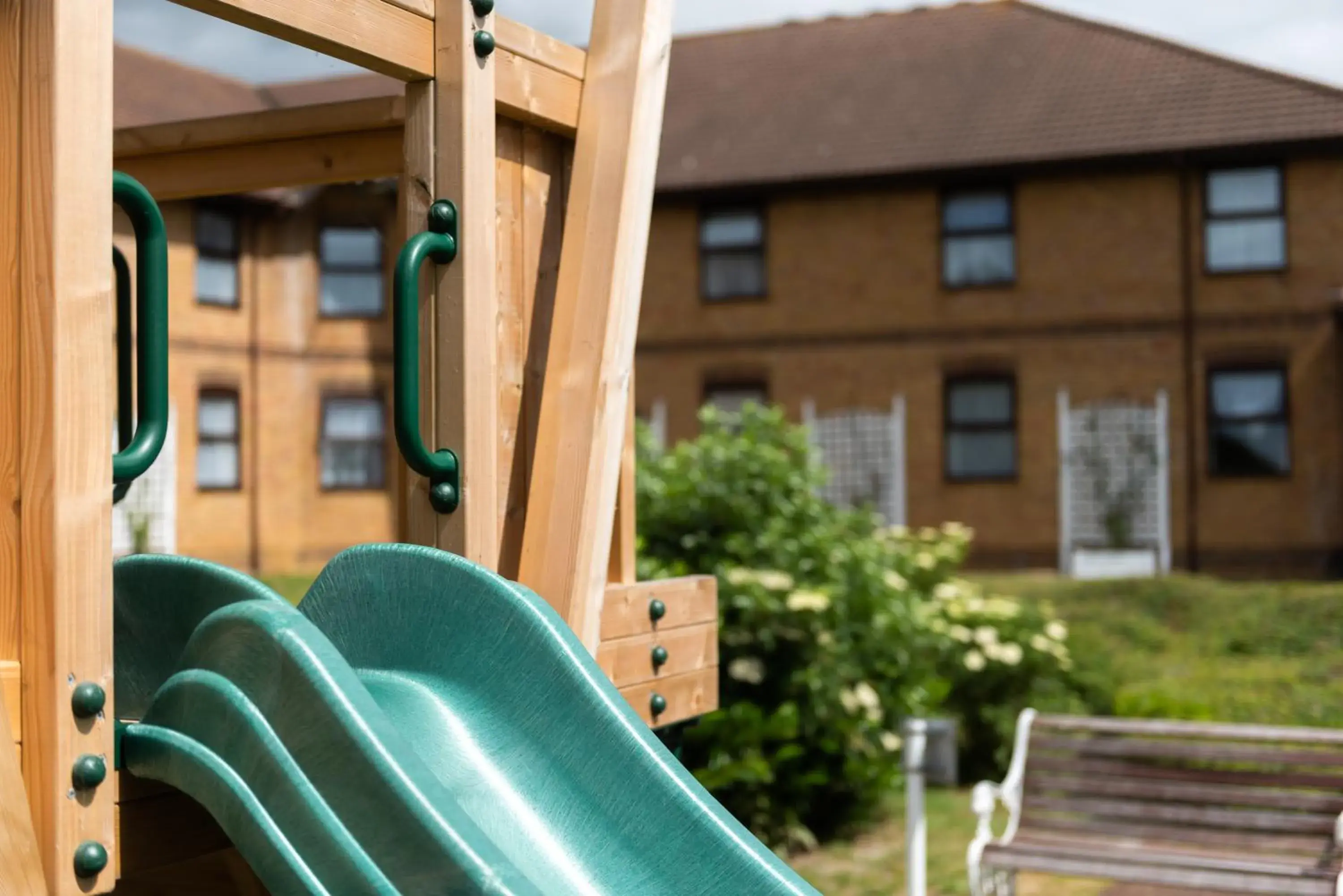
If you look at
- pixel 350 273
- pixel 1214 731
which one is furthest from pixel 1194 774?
pixel 350 273

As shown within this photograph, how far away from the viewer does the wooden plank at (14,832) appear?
2254mm

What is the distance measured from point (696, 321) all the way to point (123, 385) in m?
19.6

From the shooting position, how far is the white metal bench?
6168mm

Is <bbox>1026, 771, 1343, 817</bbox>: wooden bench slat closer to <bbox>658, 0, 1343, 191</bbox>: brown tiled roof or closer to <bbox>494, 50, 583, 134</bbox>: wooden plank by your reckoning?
<bbox>494, 50, 583, 134</bbox>: wooden plank

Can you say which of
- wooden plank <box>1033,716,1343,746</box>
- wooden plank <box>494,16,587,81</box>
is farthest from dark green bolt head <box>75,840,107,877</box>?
wooden plank <box>1033,716,1343,746</box>

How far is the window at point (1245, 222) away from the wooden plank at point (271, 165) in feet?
60.1

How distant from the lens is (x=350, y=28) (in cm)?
317

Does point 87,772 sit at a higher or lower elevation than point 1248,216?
lower

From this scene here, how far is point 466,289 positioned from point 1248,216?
62.6 feet

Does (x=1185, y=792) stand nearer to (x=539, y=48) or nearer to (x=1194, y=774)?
(x=1194, y=774)

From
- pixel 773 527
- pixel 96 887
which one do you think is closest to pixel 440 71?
pixel 96 887

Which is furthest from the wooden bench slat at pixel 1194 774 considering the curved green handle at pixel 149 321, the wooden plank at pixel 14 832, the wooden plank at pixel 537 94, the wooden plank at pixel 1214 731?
the wooden plank at pixel 14 832

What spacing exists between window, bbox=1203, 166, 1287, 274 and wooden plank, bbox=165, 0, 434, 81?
18.9 metres

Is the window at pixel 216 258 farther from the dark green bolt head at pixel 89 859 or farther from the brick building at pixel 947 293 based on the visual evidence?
the dark green bolt head at pixel 89 859
